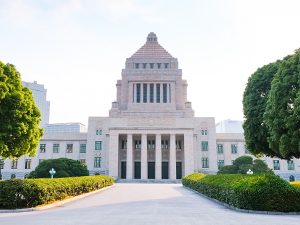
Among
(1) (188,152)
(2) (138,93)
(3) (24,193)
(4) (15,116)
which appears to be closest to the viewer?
(3) (24,193)

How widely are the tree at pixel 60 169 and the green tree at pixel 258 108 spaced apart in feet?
82.2

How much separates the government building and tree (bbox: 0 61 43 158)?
33942 millimetres

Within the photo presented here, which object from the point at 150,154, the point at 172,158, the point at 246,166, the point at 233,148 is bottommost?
the point at 246,166

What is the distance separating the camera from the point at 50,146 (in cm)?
6662

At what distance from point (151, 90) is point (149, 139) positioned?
11.2 m

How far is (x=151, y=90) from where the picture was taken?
67.9 m

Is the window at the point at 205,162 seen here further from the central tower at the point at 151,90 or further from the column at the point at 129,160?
the column at the point at 129,160

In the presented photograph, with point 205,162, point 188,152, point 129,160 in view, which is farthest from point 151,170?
point 205,162

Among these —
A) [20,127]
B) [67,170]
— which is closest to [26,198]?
[20,127]

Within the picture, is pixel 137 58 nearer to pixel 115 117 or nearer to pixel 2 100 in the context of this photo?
pixel 115 117

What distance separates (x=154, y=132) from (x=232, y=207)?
4278cm

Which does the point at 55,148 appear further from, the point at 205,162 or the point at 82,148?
the point at 205,162

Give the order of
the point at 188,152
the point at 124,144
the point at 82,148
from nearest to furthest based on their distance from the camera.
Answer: the point at 188,152 → the point at 124,144 → the point at 82,148

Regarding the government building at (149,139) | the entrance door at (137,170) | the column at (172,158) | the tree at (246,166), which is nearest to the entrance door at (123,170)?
the government building at (149,139)
